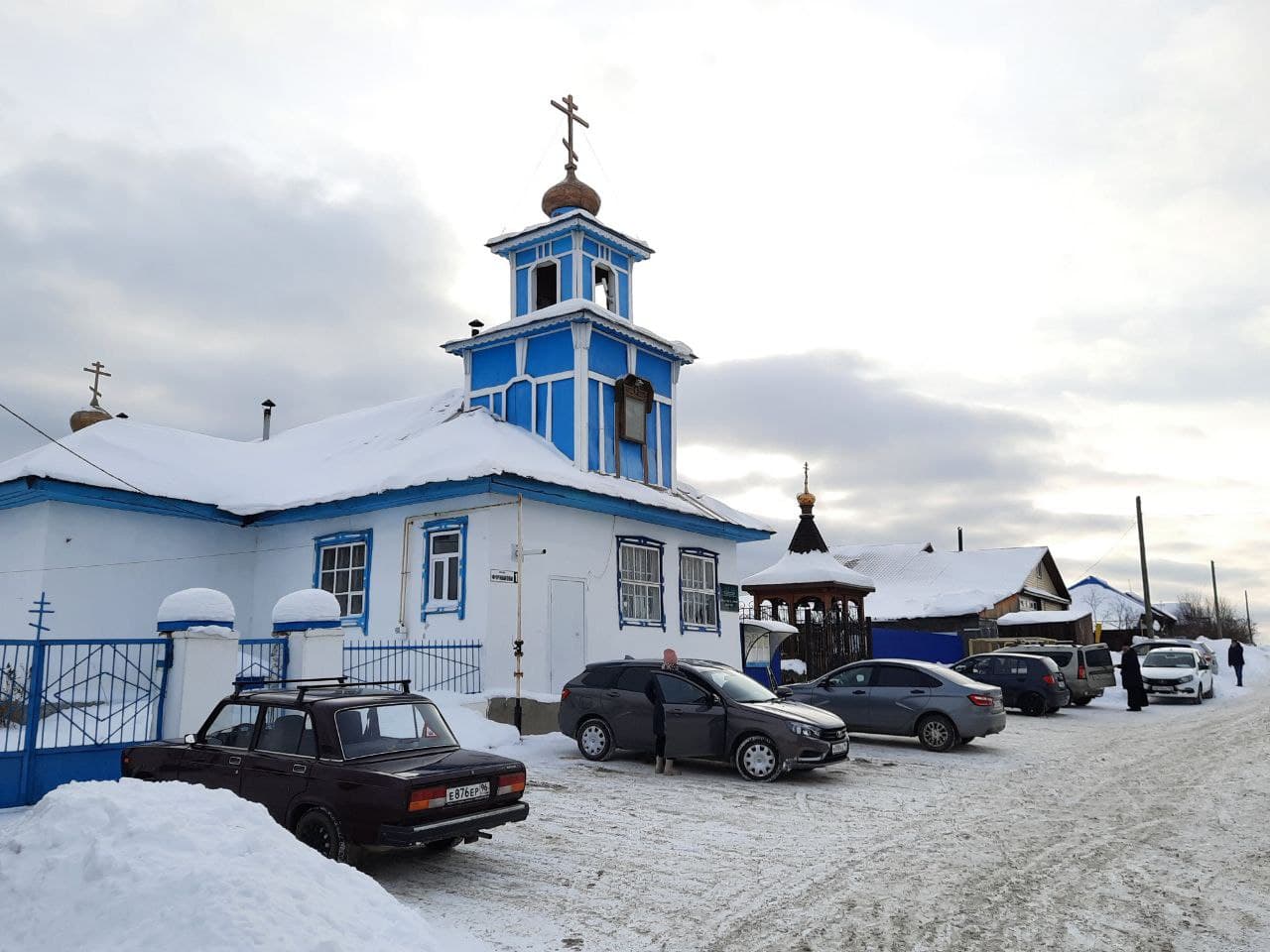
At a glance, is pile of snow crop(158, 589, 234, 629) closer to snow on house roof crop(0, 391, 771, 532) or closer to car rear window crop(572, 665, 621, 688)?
car rear window crop(572, 665, 621, 688)

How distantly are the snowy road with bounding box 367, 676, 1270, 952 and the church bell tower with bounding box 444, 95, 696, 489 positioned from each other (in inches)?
374

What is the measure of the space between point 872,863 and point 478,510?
11.2m

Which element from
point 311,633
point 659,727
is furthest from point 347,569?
point 659,727

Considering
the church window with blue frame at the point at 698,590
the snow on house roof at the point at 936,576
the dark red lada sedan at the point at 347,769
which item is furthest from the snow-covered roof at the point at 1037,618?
the dark red lada sedan at the point at 347,769

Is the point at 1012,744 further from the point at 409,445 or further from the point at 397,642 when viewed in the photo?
the point at 409,445

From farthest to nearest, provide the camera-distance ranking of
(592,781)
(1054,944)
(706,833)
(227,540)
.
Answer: (227,540)
(592,781)
(706,833)
(1054,944)

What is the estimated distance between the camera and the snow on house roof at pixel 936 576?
45.1 metres

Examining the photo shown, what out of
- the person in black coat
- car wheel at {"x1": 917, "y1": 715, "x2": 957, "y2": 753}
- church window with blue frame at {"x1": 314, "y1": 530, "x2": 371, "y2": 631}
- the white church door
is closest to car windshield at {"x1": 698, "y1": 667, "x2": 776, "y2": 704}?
car wheel at {"x1": 917, "y1": 715, "x2": 957, "y2": 753}

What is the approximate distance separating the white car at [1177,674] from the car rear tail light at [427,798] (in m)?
24.4

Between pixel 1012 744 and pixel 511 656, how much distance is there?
8.80 metres

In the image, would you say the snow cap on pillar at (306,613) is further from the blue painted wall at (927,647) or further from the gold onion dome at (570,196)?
the blue painted wall at (927,647)

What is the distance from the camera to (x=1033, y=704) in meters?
22.6

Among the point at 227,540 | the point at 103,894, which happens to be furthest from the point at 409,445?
the point at 103,894

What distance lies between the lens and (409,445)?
21.3 meters
